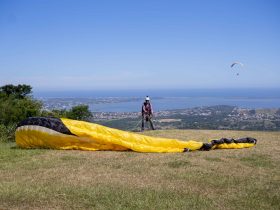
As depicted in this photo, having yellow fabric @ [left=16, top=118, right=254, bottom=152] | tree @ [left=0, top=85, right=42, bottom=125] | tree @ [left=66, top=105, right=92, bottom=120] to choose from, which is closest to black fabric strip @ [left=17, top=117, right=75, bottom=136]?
yellow fabric @ [left=16, top=118, right=254, bottom=152]

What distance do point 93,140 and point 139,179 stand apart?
4222mm

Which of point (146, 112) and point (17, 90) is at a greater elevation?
point (17, 90)

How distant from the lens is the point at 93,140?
43.3ft

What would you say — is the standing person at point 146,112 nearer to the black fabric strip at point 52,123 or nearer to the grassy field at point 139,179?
the black fabric strip at point 52,123

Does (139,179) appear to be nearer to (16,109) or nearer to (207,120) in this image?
(16,109)

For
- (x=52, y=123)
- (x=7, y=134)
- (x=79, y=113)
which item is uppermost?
(x=52, y=123)

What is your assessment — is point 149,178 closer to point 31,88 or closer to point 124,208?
point 124,208

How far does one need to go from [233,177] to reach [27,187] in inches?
176

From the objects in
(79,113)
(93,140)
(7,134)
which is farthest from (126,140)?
(79,113)

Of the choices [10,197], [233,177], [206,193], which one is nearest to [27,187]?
[10,197]

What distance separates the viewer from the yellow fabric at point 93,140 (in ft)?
43.2

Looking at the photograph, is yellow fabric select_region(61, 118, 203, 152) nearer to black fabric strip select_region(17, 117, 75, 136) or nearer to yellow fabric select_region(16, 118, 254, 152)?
yellow fabric select_region(16, 118, 254, 152)

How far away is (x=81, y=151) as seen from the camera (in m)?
13.0

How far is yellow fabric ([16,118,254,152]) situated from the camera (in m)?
13.2
